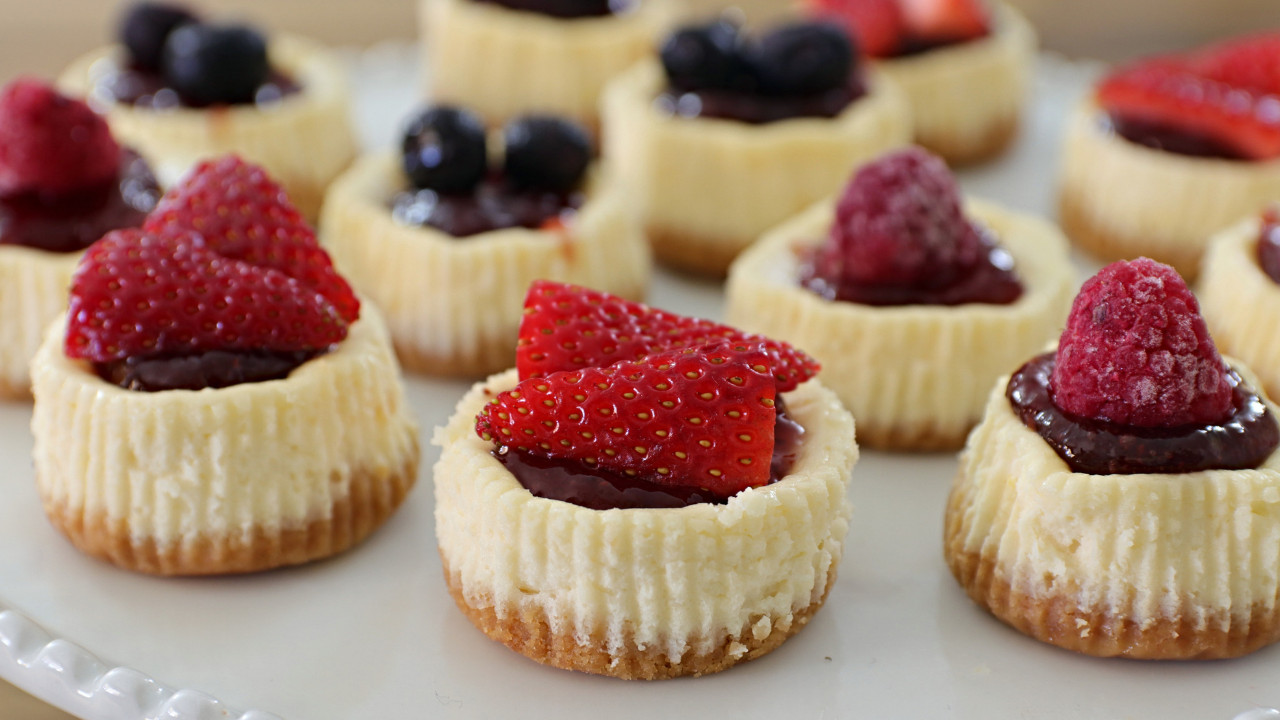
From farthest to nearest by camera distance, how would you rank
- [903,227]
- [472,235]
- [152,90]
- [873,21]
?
1. [873,21]
2. [152,90]
3. [472,235]
4. [903,227]

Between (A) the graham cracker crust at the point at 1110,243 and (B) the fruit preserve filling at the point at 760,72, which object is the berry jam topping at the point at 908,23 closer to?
(B) the fruit preserve filling at the point at 760,72

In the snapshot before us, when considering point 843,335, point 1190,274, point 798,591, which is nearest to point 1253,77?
point 1190,274

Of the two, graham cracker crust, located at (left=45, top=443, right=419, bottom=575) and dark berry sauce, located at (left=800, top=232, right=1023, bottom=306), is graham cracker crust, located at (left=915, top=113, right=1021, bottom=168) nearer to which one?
dark berry sauce, located at (left=800, top=232, right=1023, bottom=306)

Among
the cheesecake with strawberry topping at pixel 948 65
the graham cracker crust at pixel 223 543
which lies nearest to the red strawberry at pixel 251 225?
the graham cracker crust at pixel 223 543

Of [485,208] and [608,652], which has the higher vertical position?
[485,208]

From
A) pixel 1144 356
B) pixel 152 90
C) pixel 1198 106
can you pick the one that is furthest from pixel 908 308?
pixel 152 90

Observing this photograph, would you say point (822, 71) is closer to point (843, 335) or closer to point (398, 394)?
point (843, 335)

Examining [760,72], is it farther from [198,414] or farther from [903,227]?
[198,414]
